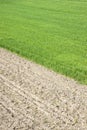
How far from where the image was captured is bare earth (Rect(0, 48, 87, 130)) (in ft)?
31.4

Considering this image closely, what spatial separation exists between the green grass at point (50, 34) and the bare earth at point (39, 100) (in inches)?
52.4

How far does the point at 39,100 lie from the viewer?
11031mm

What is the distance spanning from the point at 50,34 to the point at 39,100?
11.9 metres

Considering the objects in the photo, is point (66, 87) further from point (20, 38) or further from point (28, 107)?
point (20, 38)

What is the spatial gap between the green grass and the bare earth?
4.37 ft

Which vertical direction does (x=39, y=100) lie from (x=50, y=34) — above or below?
above

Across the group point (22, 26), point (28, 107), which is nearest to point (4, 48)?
point (22, 26)

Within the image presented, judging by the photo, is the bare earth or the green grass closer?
the bare earth

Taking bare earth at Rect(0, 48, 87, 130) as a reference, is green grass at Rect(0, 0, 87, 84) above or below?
below

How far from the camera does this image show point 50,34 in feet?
73.4

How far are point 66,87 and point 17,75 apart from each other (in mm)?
2513

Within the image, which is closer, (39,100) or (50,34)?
(39,100)

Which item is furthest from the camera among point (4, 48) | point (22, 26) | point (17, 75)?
point (22, 26)

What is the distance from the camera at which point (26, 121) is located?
31.7 ft
